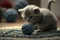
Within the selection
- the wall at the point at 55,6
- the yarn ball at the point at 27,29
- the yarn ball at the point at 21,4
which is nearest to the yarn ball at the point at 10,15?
the yarn ball at the point at 21,4

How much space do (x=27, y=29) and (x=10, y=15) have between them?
32 centimetres

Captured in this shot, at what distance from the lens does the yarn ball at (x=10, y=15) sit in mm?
1035

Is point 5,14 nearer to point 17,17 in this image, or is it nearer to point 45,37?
point 17,17

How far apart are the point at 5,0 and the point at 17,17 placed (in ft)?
0.39

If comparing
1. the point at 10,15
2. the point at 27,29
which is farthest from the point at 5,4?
the point at 27,29

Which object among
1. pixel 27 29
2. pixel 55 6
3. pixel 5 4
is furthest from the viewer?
pixel 5 4

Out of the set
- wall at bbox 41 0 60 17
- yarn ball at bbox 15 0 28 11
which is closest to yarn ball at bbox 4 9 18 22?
yarn ball at bbox 15 0 28 11

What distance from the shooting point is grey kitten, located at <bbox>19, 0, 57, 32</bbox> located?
2.64 ft

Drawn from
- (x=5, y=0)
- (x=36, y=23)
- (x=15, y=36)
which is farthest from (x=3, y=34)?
(x=5, y=0)

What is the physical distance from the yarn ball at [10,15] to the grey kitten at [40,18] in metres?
0.21

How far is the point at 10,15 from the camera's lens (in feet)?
3.41

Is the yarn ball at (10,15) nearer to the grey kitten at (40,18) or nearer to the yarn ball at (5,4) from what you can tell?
the yarn ball at (5,4)

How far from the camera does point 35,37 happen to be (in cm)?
72

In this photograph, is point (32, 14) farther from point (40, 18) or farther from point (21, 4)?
point (21, 4)
